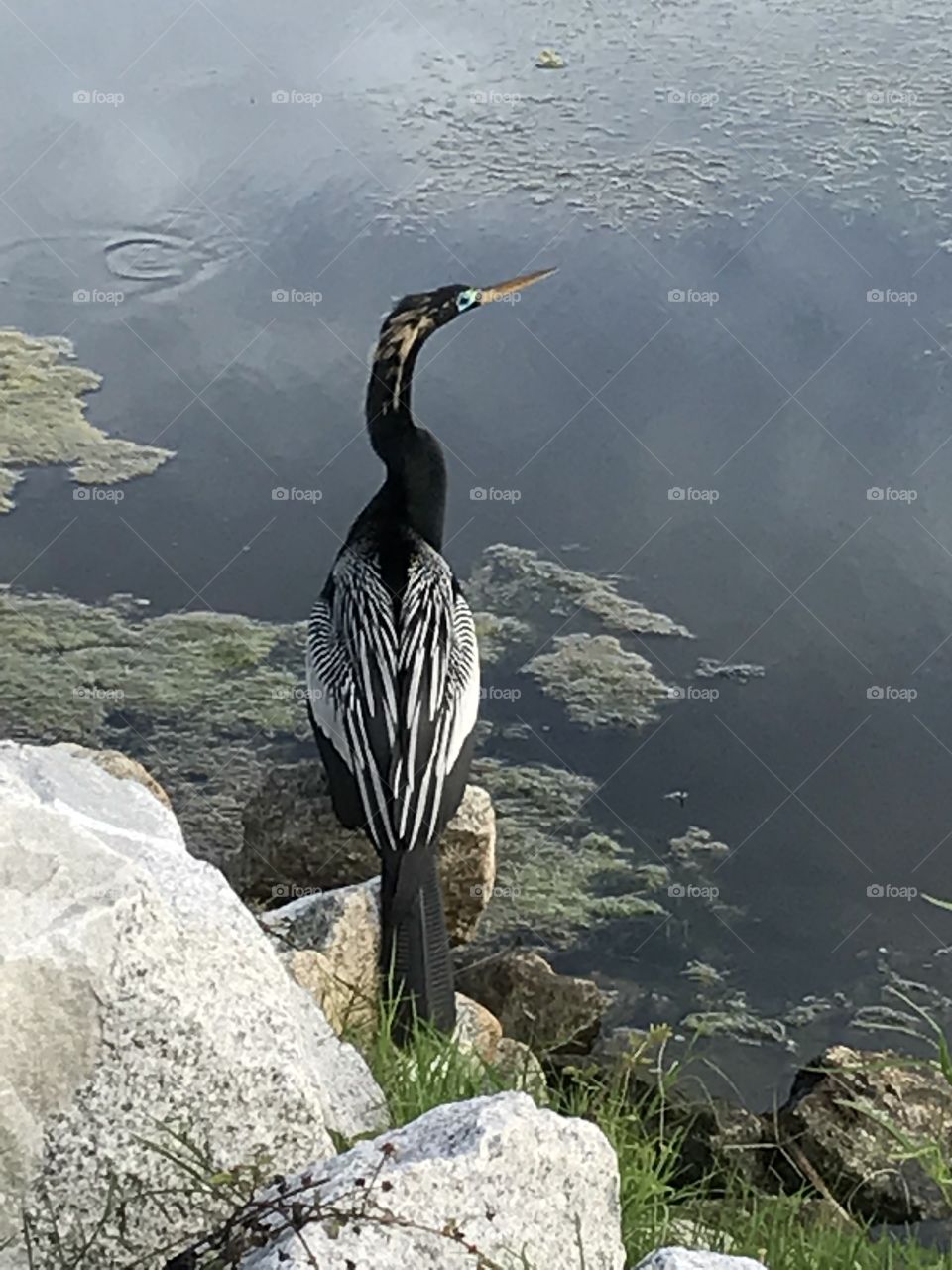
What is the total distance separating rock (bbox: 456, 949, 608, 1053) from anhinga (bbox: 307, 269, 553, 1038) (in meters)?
0.60

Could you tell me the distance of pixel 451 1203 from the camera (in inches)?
65.7

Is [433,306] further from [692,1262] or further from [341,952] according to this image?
[692,1262]

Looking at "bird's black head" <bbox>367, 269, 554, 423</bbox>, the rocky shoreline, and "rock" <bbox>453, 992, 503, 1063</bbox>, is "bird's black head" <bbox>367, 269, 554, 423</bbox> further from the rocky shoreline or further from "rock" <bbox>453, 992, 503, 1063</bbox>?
the rocky shoreline

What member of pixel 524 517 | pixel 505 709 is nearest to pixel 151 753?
pixel 505 709

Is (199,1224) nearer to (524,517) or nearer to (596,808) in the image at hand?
(596,808)

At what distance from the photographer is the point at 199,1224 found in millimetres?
1845

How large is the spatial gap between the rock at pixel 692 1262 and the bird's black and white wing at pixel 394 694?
210cm

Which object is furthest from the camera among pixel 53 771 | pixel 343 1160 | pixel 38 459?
pixel 38 459

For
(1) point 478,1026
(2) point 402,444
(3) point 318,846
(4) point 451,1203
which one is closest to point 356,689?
(3) point 318,846

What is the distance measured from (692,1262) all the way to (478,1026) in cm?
225

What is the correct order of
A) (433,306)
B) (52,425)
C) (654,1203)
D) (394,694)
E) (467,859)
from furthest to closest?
(52,425), (433,306), (467,859), (394,694), (654,1203)

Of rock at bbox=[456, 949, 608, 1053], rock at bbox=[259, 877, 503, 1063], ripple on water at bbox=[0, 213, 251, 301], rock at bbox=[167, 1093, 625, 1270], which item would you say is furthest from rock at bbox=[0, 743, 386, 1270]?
ripple on water at bbox=[0, 213, 251, 301]

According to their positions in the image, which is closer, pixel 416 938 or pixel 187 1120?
pixel 187 1120

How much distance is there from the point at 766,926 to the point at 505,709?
4.01 ft
